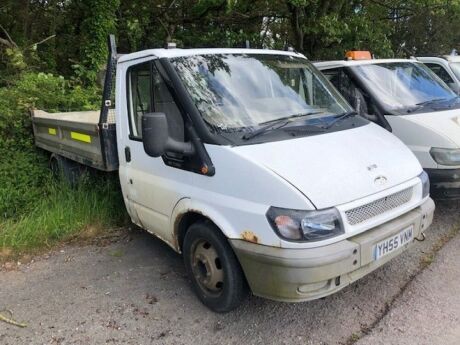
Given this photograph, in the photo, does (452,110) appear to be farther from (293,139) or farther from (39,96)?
(39,96)

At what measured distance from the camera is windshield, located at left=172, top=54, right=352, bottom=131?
368cm

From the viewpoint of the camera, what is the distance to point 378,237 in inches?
128

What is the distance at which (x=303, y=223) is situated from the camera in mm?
3002

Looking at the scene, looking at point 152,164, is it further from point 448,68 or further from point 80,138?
point 448,68

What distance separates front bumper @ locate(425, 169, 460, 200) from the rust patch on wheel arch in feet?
8.77

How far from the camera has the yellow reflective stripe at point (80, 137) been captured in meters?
5.19

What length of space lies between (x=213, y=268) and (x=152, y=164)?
1.10m

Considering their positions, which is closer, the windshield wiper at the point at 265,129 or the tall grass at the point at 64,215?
the windshield wiper at the point at 265,129

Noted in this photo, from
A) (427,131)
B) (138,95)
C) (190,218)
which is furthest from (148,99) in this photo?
A: (427,131)

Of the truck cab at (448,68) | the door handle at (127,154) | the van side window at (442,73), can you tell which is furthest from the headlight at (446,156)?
the van side window at (442,73)

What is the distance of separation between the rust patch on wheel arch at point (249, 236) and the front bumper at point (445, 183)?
2.67 metres

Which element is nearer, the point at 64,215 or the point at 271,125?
the point at 271,125

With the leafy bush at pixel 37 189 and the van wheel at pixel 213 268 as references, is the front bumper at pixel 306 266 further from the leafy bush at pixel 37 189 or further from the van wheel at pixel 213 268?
the leafy bush at pixel 37 189

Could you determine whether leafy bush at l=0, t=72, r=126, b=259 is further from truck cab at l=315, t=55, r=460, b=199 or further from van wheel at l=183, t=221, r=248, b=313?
truck cab at l=315, t=55, r=460, b=199
